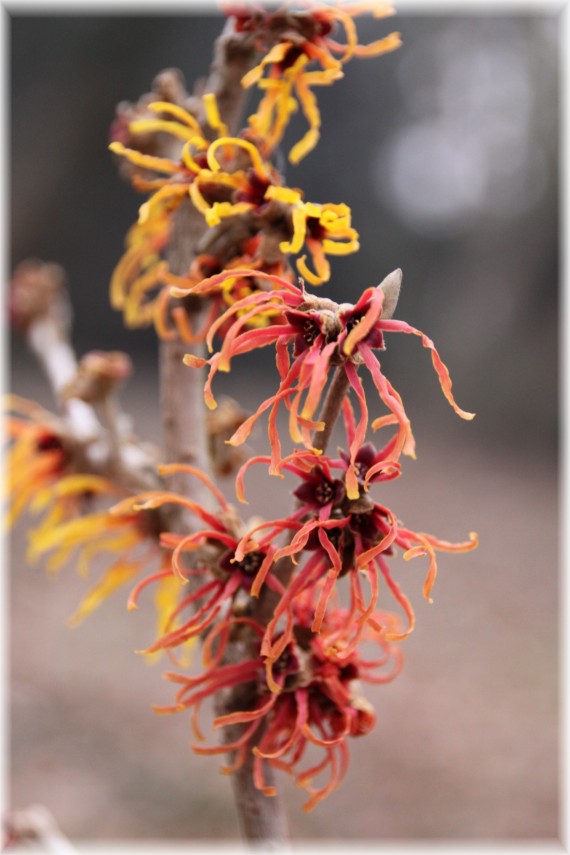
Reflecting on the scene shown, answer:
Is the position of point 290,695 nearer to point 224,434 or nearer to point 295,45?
point 224,434

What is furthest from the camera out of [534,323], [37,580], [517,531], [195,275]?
[534,323]

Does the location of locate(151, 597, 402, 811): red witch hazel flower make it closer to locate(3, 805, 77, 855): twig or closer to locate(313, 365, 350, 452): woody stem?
locate(313, 365, 350, 452): woody stem

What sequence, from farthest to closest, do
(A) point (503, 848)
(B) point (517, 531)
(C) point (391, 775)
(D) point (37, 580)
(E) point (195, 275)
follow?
(B) point (517, 531)
(D) point (37, 580)
(C) point (391, 775)
(A) point (503, 848)
(E) point (195, 275)

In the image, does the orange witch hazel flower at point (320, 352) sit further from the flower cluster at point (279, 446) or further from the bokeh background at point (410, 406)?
the bokeh background at point (410, 406)

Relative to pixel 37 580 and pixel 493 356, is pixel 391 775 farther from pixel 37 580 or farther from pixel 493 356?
pixel 493 356

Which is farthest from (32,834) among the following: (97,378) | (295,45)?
(295,45)

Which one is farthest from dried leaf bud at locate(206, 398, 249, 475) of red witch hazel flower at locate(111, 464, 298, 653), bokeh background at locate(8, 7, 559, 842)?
bokeh background at locate(8, 7, 559, 842)

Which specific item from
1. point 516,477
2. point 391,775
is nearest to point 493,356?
point 516,477


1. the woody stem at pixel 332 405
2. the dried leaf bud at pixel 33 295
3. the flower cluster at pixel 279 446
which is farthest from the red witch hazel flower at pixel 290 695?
the dried leaf bud at pixel 33 295
